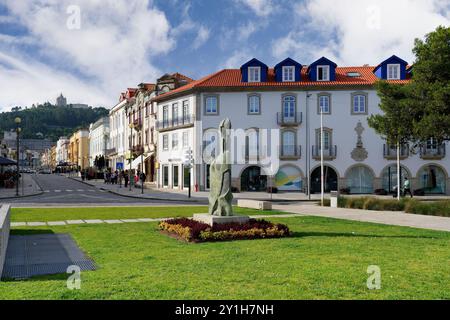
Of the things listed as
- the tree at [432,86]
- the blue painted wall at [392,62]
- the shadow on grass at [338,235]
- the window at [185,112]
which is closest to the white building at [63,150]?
the window at [185,112]

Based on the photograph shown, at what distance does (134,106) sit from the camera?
64.9 m

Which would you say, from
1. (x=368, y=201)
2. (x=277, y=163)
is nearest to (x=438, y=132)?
(x=368, y=201)

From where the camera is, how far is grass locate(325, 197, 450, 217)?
2267cm

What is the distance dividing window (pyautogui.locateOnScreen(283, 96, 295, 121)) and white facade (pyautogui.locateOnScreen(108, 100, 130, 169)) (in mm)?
31498

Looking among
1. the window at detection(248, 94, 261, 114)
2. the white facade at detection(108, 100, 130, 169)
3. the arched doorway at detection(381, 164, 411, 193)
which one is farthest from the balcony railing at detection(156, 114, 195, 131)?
the white facade at detection(108, 100, 130, 169)

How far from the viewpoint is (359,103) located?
4222cm

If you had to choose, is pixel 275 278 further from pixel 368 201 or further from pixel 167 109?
pixel 167 109

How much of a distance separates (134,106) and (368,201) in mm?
44050

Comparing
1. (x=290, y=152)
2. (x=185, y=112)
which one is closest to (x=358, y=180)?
(x=290, y=152)

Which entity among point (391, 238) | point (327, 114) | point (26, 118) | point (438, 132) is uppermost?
point (26, 118)

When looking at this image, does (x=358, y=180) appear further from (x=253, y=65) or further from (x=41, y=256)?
(x=41, y=256)

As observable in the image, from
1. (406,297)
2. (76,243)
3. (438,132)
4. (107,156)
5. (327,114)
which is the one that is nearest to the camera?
(406,297)

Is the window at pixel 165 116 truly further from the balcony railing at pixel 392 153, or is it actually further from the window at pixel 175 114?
the balcony railing at pixel 392 153

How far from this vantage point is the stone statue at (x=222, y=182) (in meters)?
14.9
